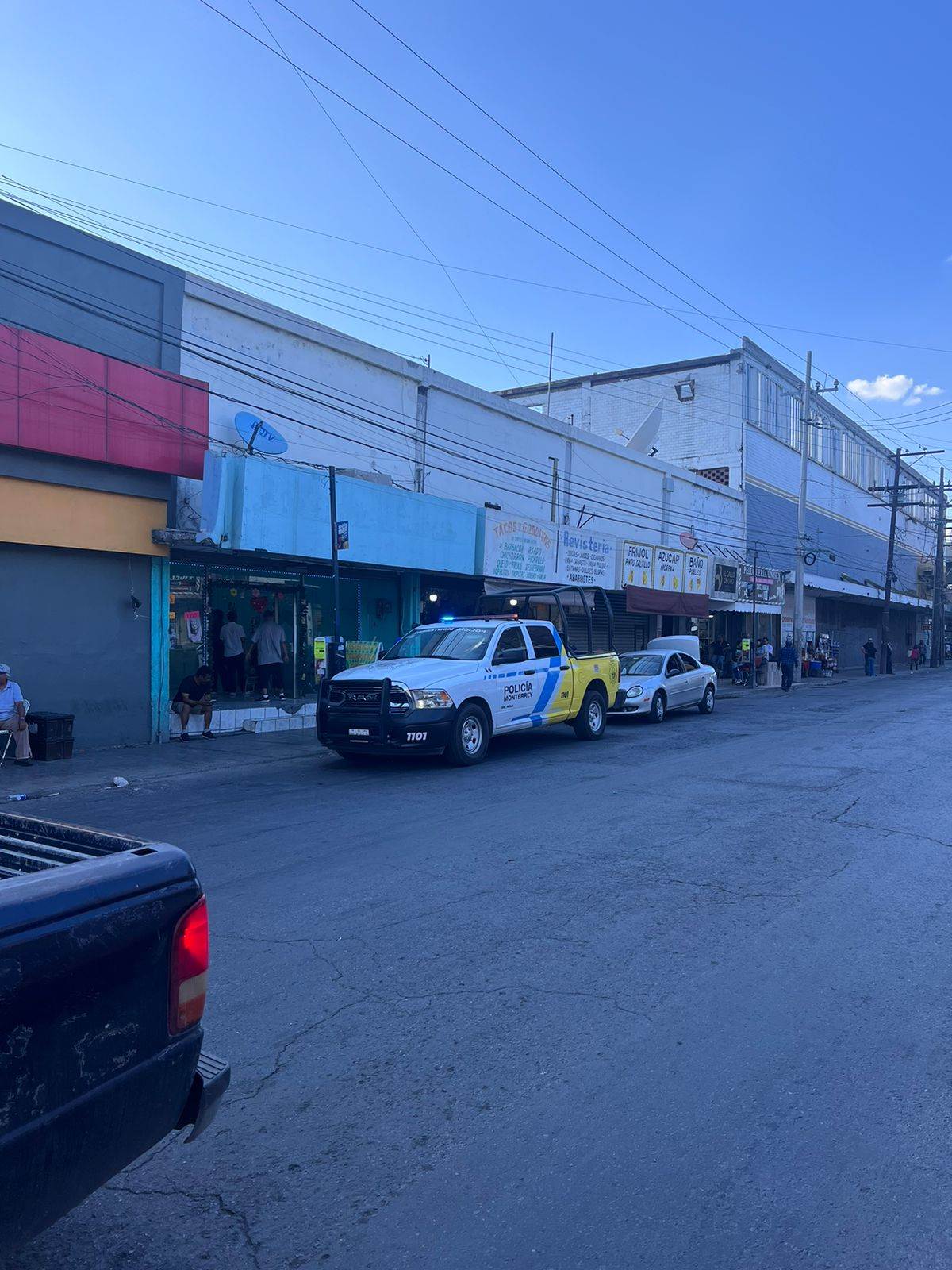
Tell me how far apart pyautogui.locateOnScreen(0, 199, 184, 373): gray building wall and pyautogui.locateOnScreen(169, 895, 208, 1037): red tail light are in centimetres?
1248

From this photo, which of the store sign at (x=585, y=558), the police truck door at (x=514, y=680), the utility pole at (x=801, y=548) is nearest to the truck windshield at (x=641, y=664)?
the store sign at (x=585, y=558)

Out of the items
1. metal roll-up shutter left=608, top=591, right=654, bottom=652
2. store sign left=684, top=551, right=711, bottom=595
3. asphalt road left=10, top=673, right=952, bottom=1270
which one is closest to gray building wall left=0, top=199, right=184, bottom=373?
asphalt road left=10, top=673, right=952, bottom=1270

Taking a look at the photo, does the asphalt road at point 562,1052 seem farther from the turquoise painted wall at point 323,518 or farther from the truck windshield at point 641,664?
the truck windshield at point 641,664

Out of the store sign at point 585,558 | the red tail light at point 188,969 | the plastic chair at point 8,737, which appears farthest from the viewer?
the store sign at point 585,558

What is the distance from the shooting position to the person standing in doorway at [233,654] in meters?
16.5

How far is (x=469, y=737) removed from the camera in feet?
40.7

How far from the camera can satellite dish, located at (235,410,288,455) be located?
1548 centimetres

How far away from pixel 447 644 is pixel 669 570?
53.5ft

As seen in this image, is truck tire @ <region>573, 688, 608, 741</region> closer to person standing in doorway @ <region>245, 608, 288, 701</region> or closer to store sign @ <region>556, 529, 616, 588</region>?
person standing in doorway @ <region>245, 608, 288, 701</region>

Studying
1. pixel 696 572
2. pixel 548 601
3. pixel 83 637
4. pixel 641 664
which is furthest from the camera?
pixel 696 572

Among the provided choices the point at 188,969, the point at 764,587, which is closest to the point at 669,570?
the point at 764,587

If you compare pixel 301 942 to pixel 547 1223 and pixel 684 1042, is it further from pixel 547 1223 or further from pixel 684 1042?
pixel 547 1223

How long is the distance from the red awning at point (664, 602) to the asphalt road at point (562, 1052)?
17.6 metres

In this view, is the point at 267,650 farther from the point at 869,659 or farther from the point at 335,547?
the point at 869,659
